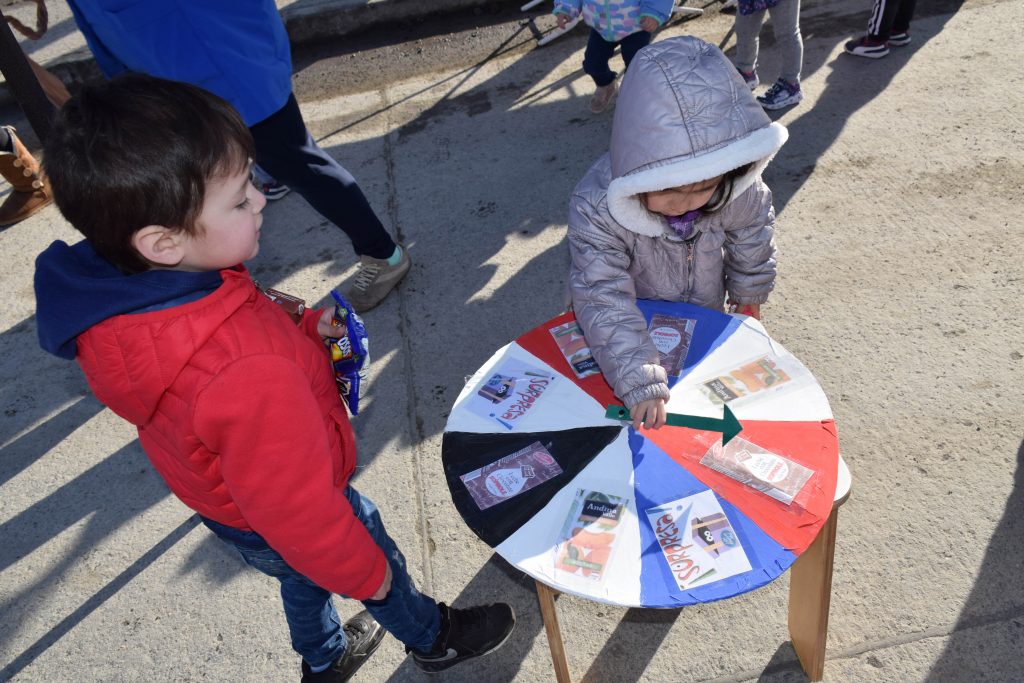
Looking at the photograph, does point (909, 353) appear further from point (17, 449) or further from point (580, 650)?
point (17, 449)

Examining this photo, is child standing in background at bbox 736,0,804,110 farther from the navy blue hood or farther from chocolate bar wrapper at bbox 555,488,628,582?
the navy blue hood

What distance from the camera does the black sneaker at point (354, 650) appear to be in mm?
2357

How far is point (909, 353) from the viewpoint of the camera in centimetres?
310

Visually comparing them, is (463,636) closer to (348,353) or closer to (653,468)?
(653,468)

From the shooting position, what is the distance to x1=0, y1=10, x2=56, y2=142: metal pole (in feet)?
10.5

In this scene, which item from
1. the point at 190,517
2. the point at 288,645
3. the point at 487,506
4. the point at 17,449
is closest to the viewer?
the point at 487,506

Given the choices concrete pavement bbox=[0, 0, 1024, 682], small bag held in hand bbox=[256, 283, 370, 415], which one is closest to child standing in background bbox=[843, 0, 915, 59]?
concrete pavement bbox=[0, 0, 1024, 682]

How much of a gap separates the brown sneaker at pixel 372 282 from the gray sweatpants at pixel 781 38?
2.56 m

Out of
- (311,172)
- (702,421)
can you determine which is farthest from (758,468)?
(311,172)

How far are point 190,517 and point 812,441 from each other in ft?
7.84

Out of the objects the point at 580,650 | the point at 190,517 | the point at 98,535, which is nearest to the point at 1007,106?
the point at 580,650

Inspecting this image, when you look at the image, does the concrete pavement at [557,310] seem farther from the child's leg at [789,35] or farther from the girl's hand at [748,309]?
the girl's hand at [748,309]

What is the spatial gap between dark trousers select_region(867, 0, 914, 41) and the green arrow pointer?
12.2 ft

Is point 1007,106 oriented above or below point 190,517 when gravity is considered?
above
